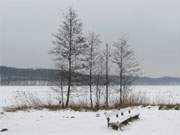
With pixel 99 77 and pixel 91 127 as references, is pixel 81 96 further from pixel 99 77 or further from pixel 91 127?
pixel 91 127

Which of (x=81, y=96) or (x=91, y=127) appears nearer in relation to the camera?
(x=91, y=127)

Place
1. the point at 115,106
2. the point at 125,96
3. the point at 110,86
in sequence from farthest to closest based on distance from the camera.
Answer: the point at 110,86, the point at 125,96, the point at 115,106

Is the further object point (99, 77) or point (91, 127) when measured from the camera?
point (99, 77)

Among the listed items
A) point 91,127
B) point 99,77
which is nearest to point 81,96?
point 99,77

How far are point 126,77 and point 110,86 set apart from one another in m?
1.57

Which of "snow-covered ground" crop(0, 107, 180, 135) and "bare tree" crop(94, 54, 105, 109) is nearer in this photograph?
"snow-covered ground" crop(0, 107, 180, 135)

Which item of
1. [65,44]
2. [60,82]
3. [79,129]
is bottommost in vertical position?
[79,129]

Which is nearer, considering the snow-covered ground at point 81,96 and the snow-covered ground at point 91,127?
the snow-covered ground at point 91,127

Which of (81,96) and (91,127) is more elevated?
(81,96)

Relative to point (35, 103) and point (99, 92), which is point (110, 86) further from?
point (35, 103)

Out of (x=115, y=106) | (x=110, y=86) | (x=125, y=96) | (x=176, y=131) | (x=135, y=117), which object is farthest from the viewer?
(x=110, y=86)

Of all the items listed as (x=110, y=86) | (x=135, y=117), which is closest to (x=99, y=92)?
(x=110, y=86)

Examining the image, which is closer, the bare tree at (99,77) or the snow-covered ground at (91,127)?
the snow-covered ground at (91,127)

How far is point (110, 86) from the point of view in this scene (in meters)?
26.9
